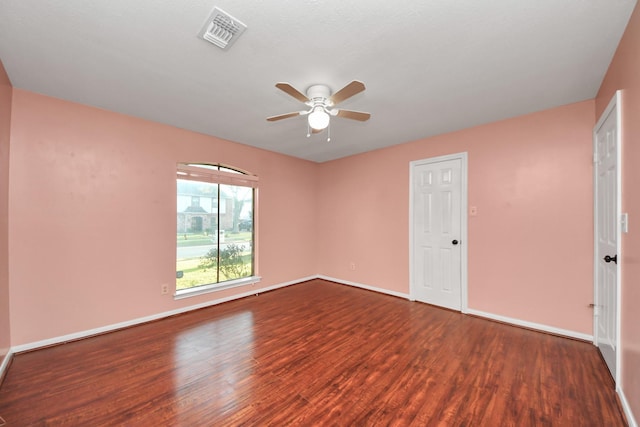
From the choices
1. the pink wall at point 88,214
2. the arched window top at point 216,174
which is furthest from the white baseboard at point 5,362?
the arched window top at point 216,174

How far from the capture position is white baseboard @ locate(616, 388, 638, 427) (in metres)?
1.50

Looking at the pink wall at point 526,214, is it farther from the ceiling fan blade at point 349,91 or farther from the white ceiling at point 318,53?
the ceiling fan blade at point 349,91

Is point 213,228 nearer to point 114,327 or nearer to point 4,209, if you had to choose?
point 114,327

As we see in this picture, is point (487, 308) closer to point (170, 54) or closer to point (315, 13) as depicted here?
point (315, 13)

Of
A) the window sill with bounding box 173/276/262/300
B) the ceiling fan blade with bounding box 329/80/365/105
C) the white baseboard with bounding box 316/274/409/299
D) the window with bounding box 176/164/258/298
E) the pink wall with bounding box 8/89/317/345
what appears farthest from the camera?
the white baseboard with bounding box 316/274/409/299

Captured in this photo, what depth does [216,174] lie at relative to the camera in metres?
3.79

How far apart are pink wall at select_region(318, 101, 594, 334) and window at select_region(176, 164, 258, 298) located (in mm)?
2568

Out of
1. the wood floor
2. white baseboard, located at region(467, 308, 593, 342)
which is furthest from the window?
white baseboard, located at region(467, 308, 593, 342)

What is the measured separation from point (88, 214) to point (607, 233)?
517 cm

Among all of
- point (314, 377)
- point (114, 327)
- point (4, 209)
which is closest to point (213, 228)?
point (114, 327)

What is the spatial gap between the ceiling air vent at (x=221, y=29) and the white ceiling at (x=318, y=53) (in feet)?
0.13

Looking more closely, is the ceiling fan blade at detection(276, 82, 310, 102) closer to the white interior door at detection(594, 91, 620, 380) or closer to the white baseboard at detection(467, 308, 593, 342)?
the white interior door at detection(594, 91, 620, 380)

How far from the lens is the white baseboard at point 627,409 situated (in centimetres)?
150

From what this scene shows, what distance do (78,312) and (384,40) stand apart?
3929 mm
